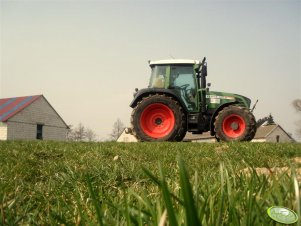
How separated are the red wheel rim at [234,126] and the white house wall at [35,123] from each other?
2978cm

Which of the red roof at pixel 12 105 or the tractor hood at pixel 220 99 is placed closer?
the tractor hood at pixel 220 99

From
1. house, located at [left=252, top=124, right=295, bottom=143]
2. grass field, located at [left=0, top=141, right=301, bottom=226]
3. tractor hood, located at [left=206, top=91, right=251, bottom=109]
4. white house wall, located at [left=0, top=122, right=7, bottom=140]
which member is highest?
tractor hood, located at [left=206, top=91, right=251, bottom=109]

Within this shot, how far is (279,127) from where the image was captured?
53.7 m

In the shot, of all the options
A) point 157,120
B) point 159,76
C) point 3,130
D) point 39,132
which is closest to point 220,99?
point 159,76

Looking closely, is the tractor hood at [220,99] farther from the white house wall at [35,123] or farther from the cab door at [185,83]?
the white house wall at [35,123]

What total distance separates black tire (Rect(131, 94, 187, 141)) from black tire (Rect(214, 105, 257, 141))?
1.22 m

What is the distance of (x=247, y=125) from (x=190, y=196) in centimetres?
1021

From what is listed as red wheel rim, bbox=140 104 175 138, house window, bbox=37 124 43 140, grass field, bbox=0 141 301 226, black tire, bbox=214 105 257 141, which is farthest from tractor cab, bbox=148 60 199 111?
house window, bbox=37 124 43 140

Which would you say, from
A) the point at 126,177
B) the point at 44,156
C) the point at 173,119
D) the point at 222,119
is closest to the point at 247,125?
the point at 222,119

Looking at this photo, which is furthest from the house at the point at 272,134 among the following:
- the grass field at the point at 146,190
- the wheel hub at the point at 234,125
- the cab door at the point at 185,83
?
the grass field at the point at 146,190

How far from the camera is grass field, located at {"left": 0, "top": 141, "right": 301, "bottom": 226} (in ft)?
2.77

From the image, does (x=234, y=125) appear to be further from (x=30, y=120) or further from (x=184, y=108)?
(x=30, y=120)

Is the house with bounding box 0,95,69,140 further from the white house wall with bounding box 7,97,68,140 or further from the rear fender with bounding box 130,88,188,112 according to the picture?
the rear fender with bounding box 130,88,188,112

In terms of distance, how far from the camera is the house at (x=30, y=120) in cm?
3494
